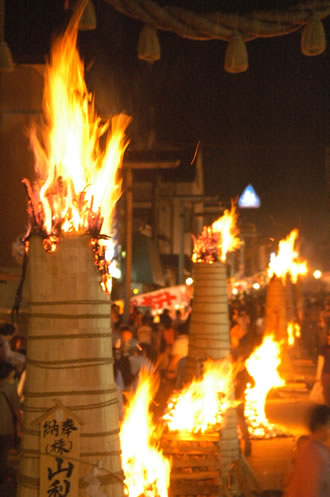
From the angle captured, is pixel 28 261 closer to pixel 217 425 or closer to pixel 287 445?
pixel 217 425

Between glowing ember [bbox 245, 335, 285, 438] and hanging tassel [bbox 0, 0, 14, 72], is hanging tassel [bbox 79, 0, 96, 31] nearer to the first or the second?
hanging tassel [bbox 0, 0, 14, 72]

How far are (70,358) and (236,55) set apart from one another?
14.2ft

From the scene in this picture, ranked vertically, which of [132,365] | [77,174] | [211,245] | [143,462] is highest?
[211,245]

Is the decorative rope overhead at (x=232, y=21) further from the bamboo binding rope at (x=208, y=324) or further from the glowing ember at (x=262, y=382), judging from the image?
the glowing ember at (x=262, y=382)

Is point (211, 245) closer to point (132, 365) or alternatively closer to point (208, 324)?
point (208, 324)

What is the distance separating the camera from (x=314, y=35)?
7.54 m

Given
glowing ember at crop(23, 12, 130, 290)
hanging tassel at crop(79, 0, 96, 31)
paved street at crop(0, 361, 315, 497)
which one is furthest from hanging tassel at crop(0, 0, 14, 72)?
paved street at crop(0, 361, 315, 497)

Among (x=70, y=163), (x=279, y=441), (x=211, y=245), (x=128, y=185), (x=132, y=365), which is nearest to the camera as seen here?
(x=70, y=163)

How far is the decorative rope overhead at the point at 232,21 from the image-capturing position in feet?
24.2

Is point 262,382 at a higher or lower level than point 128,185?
lower

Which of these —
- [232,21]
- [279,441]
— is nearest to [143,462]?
[232,21]

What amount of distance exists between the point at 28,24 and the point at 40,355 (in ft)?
15.7

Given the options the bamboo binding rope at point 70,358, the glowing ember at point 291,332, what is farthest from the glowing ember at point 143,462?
the glowing ember at point 291,332

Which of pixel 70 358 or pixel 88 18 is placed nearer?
pixel 70 358
